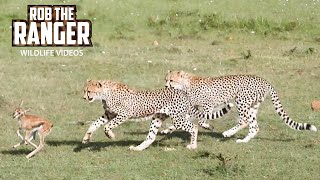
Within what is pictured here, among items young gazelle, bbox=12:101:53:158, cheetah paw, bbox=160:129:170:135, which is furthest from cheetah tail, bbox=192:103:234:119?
young gazelle, bbox=12:101:53:158

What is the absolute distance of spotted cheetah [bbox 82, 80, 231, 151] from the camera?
12.8 metres

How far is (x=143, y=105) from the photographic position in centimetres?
1286

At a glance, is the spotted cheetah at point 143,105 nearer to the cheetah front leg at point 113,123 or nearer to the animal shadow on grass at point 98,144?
the cheetah front leg at point 113,123

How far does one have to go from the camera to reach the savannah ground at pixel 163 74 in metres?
11.7

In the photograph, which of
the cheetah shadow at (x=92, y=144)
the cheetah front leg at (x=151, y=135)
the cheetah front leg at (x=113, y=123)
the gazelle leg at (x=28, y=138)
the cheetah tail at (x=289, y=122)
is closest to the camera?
the gazelle leg at (x=28, y=138)

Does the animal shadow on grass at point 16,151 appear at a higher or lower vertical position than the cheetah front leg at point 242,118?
lower

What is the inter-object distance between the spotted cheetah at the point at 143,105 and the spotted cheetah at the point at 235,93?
1.12m

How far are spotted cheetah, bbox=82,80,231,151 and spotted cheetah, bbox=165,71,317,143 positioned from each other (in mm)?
1118

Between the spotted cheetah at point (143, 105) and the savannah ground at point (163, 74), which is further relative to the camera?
the spotted cheetah at point (143, 105)

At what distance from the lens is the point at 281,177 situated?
11117 millimetres

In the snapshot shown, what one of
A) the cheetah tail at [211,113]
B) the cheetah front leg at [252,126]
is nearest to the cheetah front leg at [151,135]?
the cheetah tail at [211,113]

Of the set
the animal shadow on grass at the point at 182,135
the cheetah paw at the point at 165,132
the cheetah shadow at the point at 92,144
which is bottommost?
the cheetah shadow at the point at 92,144

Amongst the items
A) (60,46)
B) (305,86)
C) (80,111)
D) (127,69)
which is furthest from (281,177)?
(60,46)

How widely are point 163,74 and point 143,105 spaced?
724cm
